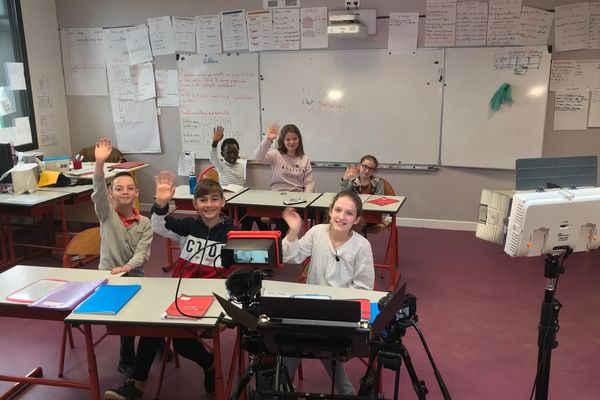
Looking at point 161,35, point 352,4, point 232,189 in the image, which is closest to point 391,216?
point 232,189

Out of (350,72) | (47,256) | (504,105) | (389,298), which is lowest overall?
(47,256)

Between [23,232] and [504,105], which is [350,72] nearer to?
[504,105]

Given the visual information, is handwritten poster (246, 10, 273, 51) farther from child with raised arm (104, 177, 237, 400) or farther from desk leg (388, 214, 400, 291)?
child with raised arm (104, 177, 237, 400)

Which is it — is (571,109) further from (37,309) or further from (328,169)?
(37,309)

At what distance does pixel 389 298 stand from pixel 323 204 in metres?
2.55

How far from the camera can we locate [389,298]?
4.62 ft

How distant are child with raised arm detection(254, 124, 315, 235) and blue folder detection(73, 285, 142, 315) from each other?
91.9 inches

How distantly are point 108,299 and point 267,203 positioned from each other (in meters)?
1.94

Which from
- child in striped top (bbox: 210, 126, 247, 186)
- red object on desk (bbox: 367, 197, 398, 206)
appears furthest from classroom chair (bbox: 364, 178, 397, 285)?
child in striped top (bbox: 210, 126, 247, 186)

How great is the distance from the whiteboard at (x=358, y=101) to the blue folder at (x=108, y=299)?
368 cm

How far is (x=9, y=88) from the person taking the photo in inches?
215

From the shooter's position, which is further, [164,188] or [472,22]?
[472,22]

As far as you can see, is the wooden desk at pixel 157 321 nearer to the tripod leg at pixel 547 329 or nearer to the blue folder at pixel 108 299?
the blue folder at pixel 108 299

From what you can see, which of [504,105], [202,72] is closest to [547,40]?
[504,105]
